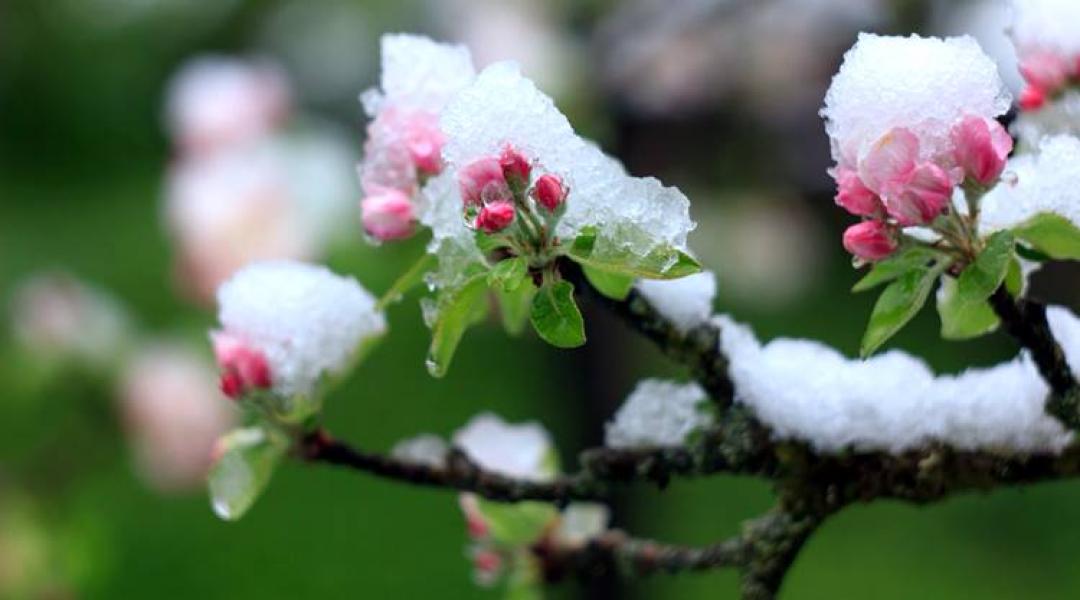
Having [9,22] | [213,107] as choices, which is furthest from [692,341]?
[9,22]

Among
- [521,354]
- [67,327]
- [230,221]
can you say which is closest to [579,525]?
[230,221]

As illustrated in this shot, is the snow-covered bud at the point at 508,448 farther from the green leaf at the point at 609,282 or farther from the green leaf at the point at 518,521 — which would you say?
the green leaf at the point at 609,282

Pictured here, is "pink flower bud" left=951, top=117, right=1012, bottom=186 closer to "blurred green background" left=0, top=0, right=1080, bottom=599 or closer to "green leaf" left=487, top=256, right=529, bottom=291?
"green leaf" left=487, top=256, right=529, bottom=291

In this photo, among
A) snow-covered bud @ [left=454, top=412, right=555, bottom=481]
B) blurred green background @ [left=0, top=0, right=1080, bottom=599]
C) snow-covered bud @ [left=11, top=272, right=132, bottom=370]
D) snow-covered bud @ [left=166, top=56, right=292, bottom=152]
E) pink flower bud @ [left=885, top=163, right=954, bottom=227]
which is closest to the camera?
pink flower bud @ [left=885, top=163, right=954, bottom=227]

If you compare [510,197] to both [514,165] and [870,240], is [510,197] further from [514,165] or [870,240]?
[870,240]

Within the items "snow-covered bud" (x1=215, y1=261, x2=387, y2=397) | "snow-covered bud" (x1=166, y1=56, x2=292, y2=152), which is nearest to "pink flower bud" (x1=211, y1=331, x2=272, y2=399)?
"snow-covered bud" (x1=215, y1=261, x2=387, y2=397)

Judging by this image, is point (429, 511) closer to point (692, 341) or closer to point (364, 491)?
point (364, 491)
